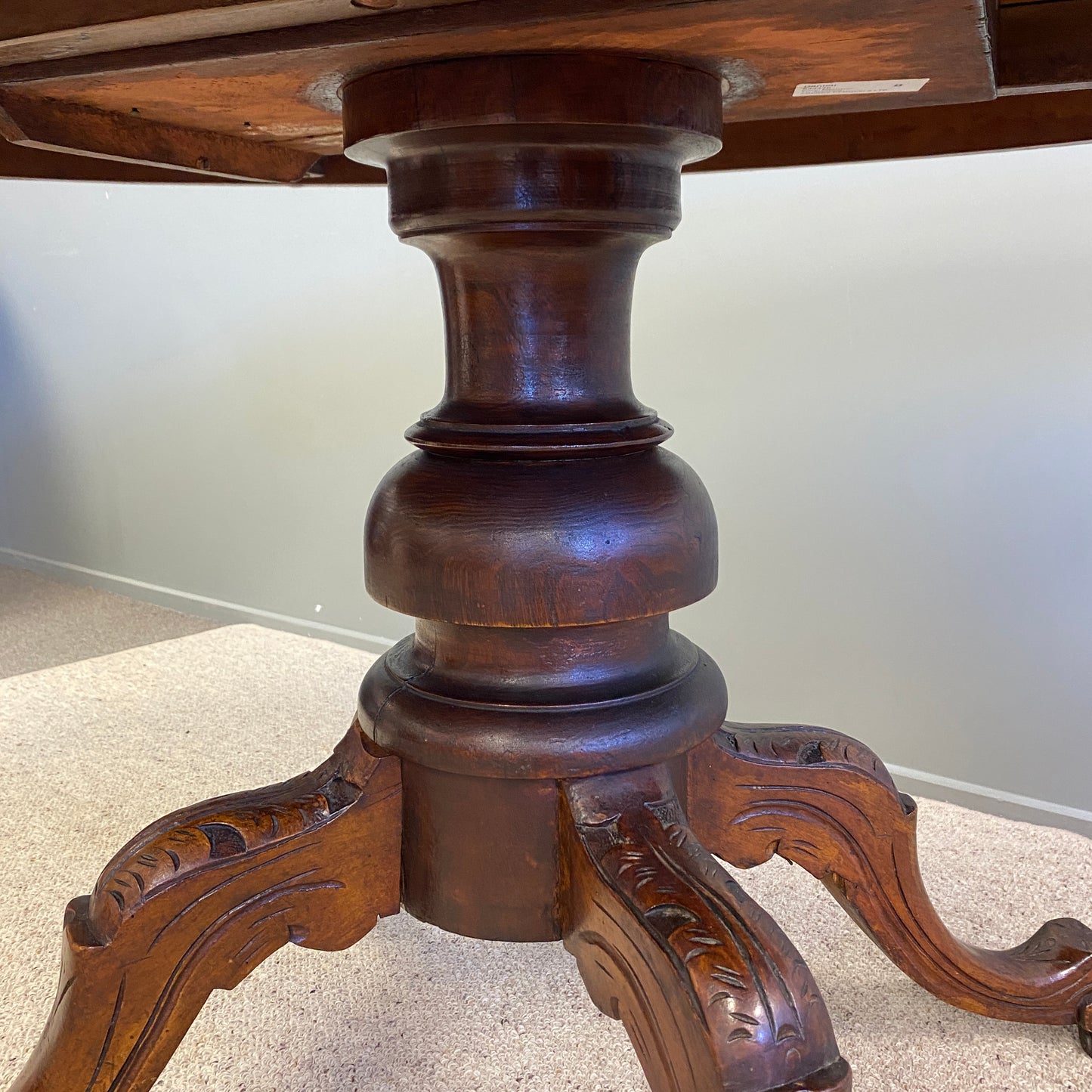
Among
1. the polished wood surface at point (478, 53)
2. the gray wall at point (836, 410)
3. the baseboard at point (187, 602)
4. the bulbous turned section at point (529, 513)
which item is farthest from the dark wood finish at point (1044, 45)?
the baseboard at point (187, 602)

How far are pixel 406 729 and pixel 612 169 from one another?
30 centimetres

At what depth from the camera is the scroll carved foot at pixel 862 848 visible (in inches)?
26.0

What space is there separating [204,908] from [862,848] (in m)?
0.39

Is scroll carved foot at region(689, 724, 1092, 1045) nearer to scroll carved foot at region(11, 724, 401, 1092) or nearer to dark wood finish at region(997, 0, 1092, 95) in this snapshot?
scroll carved foot at region(11, 724, 401, 1092)

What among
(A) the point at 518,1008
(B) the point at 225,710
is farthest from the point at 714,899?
(B) the point at 225,710

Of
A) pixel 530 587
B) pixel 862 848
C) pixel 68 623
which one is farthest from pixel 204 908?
pixel 68 623

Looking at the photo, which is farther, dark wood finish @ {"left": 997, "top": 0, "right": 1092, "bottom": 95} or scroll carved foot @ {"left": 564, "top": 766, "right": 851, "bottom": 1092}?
dark wood finish @ {"left": 997, "top": 0, "right": 1092, "bottom": 95}

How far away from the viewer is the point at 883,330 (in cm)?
116

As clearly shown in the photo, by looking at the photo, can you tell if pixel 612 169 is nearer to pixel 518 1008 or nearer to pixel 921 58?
pixel 921 58

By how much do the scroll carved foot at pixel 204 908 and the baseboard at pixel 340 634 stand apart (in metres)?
0.81

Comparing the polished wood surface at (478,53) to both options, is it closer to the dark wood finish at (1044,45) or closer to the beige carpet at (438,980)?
the dark wood finish at (1044,45)

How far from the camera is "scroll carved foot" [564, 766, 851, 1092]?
0.44 meters

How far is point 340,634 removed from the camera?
1751 mm

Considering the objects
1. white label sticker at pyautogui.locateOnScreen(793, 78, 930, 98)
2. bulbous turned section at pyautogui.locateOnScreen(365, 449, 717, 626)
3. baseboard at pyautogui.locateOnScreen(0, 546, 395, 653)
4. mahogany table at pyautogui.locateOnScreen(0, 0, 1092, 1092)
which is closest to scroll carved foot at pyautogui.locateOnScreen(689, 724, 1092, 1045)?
mahogany table at pyautogui.locateOnScreen(0, 0, 1092, 1092)
